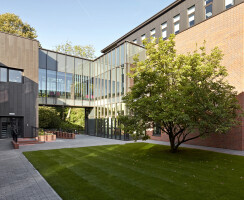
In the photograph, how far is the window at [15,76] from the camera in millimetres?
21438

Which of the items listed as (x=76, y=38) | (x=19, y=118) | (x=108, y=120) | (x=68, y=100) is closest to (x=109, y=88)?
(x=108, y=120)

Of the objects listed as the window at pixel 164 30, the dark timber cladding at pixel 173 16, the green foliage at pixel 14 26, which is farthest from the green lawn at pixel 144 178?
the green foliage at pixel 14 26

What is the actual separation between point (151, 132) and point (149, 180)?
15.9 m

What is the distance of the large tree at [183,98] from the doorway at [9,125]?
15.5 meters

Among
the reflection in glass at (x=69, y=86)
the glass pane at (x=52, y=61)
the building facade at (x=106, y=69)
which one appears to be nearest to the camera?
the building facade at (x=106, y=69)

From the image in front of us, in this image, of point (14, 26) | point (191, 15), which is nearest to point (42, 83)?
point (14, 26)

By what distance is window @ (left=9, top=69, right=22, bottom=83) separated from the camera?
70.3ft

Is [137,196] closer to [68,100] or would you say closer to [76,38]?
[68,100]

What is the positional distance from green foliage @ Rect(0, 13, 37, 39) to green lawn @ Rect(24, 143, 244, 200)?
3350cm

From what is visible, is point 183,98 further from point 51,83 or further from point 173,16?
point 51,83

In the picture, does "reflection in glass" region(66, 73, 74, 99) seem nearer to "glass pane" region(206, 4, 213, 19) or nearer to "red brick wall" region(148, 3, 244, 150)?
"red brick wall" region(148, 3, 244, 150)

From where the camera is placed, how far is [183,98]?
34.3ft

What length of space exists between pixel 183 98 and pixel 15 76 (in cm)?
1983

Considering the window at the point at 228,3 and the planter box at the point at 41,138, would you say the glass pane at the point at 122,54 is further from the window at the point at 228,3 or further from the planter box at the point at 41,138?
the planter box at the point at 41,138
